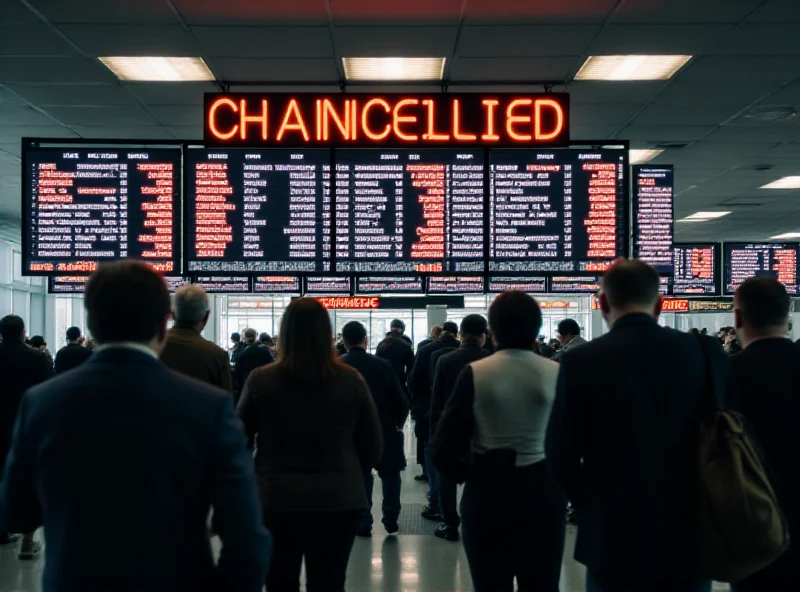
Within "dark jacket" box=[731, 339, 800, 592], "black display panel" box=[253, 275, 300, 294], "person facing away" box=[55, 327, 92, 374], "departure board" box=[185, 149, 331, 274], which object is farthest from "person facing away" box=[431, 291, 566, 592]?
"black display panel" box=[253, 275, 300, 294]

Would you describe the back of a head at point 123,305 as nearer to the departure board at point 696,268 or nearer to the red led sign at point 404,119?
the red led sign at point 404,119

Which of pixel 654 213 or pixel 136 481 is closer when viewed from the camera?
pixel 136 481

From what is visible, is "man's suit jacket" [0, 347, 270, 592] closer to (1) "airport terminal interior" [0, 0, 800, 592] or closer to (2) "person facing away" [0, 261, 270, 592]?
(2) "person facing away" [0, 261, 270, 592]

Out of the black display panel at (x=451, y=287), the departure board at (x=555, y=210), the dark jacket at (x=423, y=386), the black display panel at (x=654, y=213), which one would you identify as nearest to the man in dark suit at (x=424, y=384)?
the dark jacket at (x=423, y=386)

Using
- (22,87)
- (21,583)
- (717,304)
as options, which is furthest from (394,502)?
(717,304)

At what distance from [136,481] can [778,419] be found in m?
2.04

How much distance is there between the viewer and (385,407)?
233 inches

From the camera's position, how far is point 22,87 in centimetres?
695

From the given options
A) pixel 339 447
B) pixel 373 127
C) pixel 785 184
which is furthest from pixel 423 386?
pixel 785 184

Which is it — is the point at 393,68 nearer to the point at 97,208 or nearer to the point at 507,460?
the point at 97,208

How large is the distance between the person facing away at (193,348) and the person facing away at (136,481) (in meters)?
2.26

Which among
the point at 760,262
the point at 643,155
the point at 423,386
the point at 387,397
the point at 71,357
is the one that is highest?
the point at 643,155

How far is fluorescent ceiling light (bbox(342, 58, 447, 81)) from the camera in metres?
6.45

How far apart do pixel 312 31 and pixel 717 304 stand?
15619 mm
